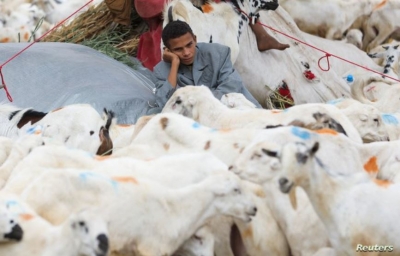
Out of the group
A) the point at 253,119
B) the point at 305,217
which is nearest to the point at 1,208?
the point at 305,217

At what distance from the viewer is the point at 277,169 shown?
17.2ft

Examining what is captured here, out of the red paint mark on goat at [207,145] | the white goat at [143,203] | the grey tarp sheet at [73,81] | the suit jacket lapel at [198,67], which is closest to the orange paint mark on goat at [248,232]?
the white goat at [143,203]

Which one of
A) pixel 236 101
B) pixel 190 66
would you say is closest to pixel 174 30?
pixel 190 66

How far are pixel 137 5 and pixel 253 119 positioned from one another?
2667mm

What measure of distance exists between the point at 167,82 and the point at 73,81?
2.81 ft

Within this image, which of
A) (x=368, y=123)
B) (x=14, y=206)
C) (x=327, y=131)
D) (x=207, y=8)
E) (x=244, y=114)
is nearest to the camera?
(x=14, y=206)

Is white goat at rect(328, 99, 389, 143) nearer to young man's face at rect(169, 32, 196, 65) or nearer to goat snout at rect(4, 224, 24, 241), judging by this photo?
young man's face at rect(169, 32, 196, 65)

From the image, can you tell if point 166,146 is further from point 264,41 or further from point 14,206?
point 264,41

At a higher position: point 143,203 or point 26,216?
point 26,216

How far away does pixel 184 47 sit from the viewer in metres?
8.05

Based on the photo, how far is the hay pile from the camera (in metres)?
9.49

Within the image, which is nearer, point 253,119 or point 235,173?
point 235,173

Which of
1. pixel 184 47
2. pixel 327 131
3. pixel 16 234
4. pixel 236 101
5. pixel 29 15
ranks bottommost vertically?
pixel 29 15

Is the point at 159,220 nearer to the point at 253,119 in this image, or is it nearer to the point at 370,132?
the point at 253,119
